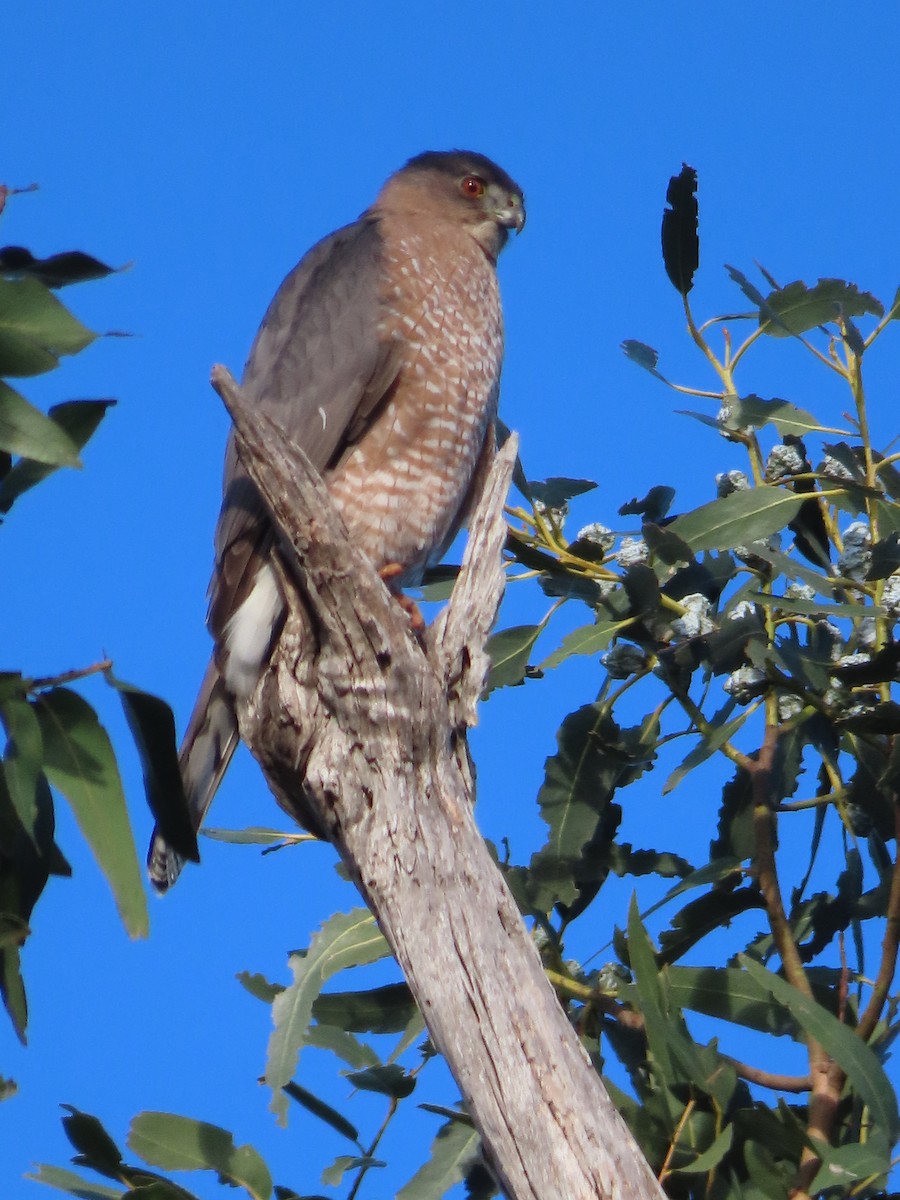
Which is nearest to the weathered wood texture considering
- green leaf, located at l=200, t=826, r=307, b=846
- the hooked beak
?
green leaf, located at l=200, t=826, r=307, b=846

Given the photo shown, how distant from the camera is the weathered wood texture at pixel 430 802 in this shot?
93.4 inches

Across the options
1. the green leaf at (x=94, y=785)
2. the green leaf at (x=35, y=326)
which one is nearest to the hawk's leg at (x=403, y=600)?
the green leaf at (x=94, y=785)

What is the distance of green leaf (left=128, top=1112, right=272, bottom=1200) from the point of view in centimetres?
281

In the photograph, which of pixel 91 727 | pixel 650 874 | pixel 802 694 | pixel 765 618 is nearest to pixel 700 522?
pixel 765 618

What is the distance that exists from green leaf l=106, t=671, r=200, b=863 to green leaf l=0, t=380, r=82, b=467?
342 mm

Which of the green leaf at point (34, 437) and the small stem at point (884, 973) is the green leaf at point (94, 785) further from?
the small stem at point (884, 973)

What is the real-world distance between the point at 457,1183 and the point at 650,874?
78 centimetres

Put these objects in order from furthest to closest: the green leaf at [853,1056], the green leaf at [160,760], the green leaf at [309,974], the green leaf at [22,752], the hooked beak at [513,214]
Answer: the hooked beak at [513,214] → the green leaf at [309,974] → the green leaf at [853,1056] → the green leaf at [160,760] → the green leaf at [22,752]

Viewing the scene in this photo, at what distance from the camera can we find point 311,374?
4133mm

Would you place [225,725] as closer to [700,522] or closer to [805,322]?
[700,522]

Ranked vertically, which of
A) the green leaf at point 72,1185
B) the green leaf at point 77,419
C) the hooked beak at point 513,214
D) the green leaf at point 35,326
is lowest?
the green leaf at point 72,1185

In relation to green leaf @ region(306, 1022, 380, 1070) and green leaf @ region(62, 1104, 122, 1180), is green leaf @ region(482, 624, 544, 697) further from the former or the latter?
green leaf @ region(62, 1104, 122, 1180)

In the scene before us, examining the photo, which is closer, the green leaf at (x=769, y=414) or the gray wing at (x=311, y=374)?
the green leaf at (x=769, y=414)

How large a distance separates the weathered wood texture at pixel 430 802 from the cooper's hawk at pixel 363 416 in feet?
2.15
